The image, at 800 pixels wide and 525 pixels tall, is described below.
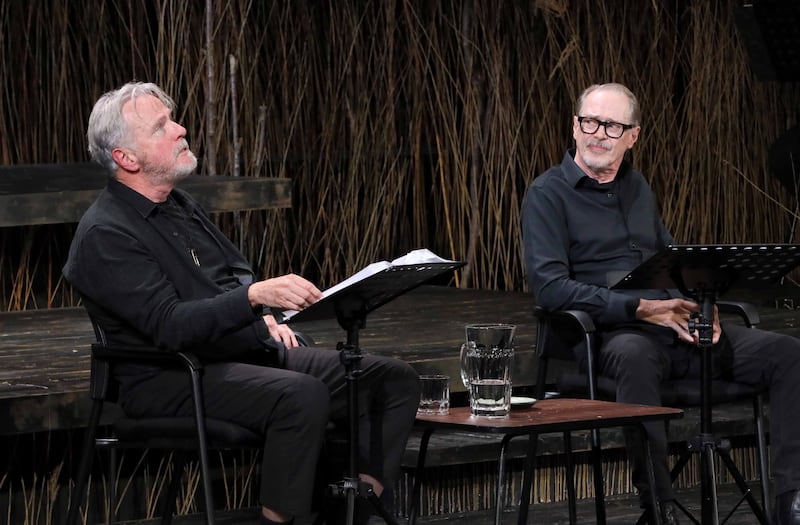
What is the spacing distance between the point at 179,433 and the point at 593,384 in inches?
39.5

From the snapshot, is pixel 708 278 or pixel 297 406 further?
pixel 708 278

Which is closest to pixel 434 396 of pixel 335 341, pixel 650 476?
pixel 650 476

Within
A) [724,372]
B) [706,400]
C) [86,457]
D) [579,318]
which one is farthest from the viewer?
[724,372]

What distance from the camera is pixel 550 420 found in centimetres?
288

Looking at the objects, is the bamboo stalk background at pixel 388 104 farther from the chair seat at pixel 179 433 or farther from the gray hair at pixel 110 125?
the chair seat at pixel 179 433

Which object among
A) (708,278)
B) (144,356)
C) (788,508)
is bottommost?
(788,508)

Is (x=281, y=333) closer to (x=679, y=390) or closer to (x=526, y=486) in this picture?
(x=526, y=486)

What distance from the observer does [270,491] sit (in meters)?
2.97

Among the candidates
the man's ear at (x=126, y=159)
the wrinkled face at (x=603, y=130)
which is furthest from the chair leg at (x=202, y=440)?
the wrinkled face at (x=603, y=130)

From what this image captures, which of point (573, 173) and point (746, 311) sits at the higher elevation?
point (573, 173)

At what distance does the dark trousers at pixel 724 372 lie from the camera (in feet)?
11.2

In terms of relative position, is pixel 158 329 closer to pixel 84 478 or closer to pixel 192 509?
pixel 84 478

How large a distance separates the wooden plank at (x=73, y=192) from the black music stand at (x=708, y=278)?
202cm

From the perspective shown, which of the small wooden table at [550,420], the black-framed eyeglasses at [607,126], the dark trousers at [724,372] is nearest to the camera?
the small wooden table at [550,420]
